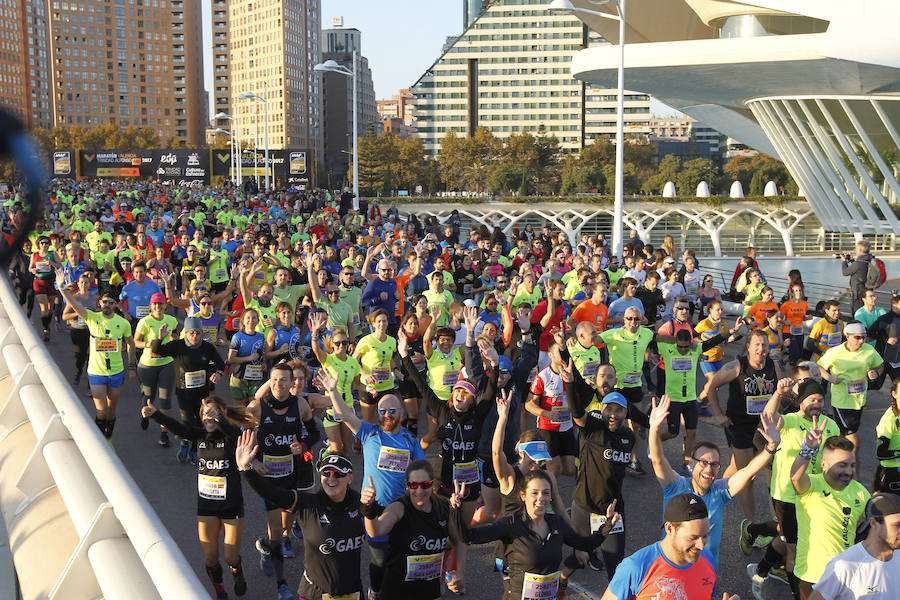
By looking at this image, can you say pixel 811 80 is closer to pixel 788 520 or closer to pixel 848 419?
pixel 848 419

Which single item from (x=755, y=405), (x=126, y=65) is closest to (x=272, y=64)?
(x=126, y=65)

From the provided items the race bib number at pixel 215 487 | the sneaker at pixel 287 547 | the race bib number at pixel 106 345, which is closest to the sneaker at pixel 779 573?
Answer: the sneaker at pixel 287 547

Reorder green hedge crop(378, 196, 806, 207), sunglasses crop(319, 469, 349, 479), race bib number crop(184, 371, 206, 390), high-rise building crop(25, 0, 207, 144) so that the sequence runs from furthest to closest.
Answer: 1. high-rise building crop(25, 0, 207, 144)
2. green hedge crop(378, 196, 806, 207)
3. race bib number crop(184, 371, 206, 390)
4. sunglasses crop(319, 469, 349, 479)

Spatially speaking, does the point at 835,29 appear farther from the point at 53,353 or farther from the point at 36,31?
the point at 36,31

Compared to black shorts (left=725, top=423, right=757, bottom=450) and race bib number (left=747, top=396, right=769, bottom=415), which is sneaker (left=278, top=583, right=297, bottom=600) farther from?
race bib number (left=747, top=396, right=769, bottom=415)

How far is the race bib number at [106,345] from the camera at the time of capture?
937 centimetres

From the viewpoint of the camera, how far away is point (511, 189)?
93.2m

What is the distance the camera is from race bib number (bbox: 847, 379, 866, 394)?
8430 mm

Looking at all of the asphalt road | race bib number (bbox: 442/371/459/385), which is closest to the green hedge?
the asphalt road

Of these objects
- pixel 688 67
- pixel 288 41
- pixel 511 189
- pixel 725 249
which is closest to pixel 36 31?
pixel 288 41

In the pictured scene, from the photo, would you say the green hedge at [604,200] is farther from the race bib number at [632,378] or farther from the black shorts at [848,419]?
the race bib number at [632,378]

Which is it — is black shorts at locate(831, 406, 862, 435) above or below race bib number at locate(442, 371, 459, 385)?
below

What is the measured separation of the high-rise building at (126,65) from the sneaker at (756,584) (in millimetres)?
181034

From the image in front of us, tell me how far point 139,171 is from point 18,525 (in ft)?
220
